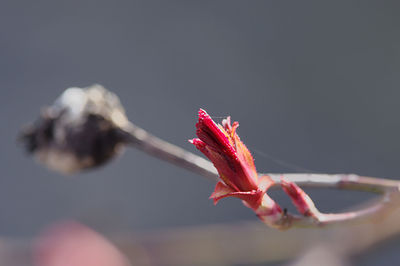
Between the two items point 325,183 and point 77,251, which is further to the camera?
point 77,251

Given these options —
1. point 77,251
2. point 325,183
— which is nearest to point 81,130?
point 325,183

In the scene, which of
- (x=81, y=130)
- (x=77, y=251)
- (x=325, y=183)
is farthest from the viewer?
(x=77, y=251)

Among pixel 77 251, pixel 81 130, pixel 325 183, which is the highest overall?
pixel 77 251

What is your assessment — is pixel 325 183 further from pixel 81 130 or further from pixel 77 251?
pixel 77 251

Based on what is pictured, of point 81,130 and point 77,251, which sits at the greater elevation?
point 77,251

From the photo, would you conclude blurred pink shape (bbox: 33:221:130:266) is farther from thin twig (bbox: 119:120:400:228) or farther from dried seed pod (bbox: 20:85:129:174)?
thin twig (bbox: 119:120:400:228)

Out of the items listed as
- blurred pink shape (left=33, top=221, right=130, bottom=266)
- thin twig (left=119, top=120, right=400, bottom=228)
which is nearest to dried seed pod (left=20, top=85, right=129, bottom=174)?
thin twig (left=119, top=120, right=400, bottom=228)

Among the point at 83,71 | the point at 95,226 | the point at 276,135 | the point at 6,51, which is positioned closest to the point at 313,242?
the point at 276,135

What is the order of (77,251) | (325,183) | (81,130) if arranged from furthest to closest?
1. (77,251)
2. (81,130)
3. (325,183)
